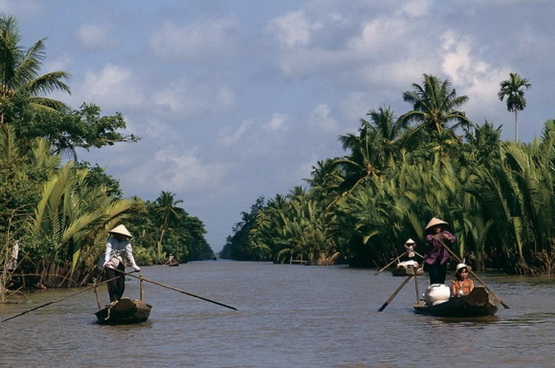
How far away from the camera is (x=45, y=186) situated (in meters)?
27.9

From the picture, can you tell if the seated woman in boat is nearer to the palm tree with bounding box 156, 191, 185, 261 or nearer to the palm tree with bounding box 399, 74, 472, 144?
the palm tree with bounding box 399, 74, 472, 144

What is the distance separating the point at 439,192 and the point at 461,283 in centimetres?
2204

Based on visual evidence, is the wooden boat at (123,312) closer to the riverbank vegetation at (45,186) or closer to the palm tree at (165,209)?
the riverbank vegetation at (45,186)

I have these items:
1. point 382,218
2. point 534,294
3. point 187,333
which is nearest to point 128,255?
point 187,333

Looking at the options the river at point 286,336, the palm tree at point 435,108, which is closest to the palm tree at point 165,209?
the palm tree at point 435,108

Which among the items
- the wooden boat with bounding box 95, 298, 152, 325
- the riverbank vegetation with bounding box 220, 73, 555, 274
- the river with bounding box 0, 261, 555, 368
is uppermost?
the riverbank vegetation with bounding box 220, 73, 555, 274

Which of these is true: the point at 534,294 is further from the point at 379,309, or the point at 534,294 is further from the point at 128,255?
the point at 128,255

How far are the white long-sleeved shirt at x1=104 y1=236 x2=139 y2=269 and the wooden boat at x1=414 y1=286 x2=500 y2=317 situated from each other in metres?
6.00

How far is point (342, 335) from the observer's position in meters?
15.0

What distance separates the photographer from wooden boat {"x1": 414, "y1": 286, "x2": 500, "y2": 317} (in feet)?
53.9

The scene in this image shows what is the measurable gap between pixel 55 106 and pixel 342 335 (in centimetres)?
2508

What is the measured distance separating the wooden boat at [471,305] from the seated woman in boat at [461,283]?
0.38 m

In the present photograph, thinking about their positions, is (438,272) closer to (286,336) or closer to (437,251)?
(437,251)

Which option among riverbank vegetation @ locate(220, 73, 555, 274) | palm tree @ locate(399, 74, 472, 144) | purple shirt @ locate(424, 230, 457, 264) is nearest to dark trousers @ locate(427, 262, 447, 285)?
purple shirt @ locate(424, 230, 457, 264)
